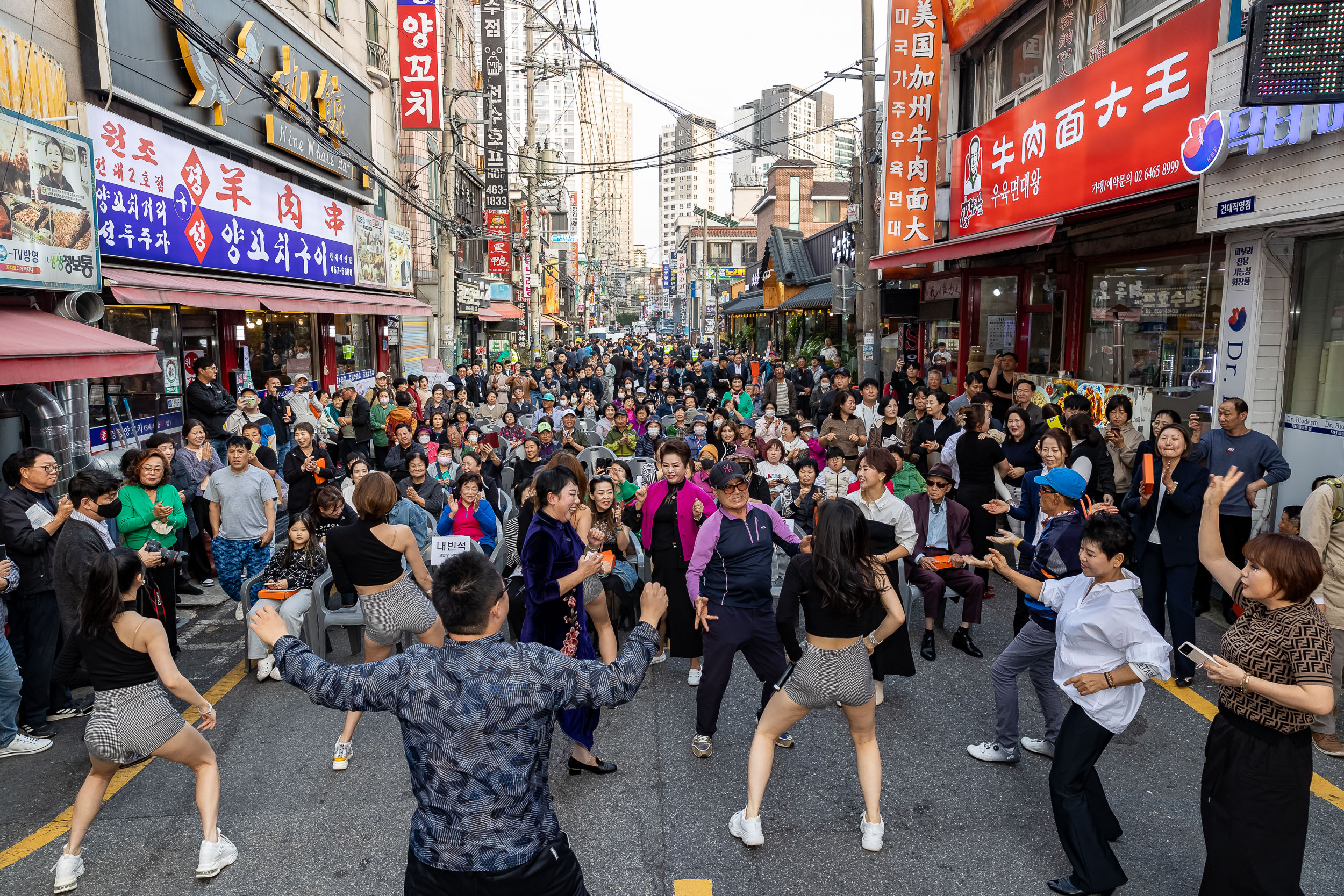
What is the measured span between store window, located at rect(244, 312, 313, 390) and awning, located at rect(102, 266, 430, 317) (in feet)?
2.66

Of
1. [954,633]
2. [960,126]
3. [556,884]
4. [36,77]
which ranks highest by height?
[960,126]

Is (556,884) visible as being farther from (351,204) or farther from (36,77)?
(351,204)

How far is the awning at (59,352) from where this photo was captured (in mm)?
6785

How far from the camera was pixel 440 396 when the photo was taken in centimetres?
1457

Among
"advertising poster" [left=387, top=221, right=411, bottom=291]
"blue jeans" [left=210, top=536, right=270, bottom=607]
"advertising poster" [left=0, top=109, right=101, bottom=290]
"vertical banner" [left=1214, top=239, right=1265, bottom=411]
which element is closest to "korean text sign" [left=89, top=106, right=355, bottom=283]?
"advertising poster" [left=0, top=109, right=101, bottom=290]

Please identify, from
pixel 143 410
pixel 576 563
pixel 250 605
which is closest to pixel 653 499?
pixel 576 563

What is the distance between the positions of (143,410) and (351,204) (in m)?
10.1

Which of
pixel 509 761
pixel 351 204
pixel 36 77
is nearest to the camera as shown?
pixel 509 761

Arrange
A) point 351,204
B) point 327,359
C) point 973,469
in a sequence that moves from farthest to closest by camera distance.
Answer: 1. point 351,204
2. point 327,359
3. point 973,469

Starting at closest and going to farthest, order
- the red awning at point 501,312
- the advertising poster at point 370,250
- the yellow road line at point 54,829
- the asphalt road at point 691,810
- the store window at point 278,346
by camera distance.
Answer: the asphalt road at point 691,810 < the yellow road line at point 54,829 < the store window at point 278,346 < the advertising poster at point 370,250 < the red awning at point 501,312

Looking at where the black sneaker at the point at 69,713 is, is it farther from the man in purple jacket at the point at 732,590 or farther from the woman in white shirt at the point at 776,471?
the woman in white shirt at the point at 776,471

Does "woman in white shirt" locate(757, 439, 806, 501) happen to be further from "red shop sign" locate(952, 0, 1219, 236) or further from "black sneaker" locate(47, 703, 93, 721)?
"black sneaker" locate(47, 703, 93, 721)

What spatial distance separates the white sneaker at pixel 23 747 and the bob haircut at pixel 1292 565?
6546mm

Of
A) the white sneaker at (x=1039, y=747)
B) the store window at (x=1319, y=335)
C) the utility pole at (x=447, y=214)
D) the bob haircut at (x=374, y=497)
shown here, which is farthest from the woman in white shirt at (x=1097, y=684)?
the utility pole at (x=447, y=214)
